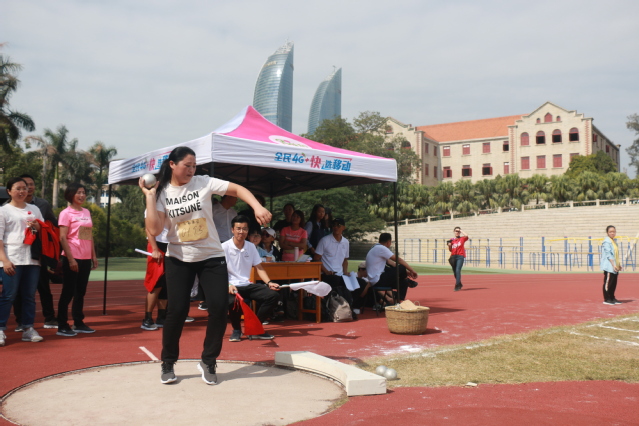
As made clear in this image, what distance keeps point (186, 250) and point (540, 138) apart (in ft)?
243

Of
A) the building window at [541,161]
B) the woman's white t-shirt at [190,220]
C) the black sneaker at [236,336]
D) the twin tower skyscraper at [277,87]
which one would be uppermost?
the twin tower skyscraper at [277,87]

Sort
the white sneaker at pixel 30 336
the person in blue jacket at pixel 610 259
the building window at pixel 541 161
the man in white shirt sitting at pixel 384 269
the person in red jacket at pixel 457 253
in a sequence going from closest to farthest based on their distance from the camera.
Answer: the white sneaker at pixel 30 336 < the man in white shirt sitting at pixel 384 269 < the person in blue jacket at pixel 610 259 < the person in red jacket at pixel 457 253 < the building window at pixel 541 161

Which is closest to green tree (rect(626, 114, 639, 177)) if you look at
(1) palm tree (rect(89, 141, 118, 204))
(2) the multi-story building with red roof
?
(2) the multi-story building with red roof


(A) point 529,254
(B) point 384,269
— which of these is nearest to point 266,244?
(B) point 384,269

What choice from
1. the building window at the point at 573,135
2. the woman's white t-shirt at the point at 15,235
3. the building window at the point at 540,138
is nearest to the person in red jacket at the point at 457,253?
the woman's white t-shirt at the point at 15,235

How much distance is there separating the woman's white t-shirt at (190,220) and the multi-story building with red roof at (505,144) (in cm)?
6735

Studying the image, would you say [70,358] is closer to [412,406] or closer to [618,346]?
[412,406]

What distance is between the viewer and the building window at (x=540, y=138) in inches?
2802

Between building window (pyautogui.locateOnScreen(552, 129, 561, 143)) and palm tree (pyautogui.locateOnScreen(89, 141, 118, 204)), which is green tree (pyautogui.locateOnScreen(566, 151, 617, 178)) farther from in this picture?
palm tree (pyautogui.locateOnScreen(89, 141, 118, 204))

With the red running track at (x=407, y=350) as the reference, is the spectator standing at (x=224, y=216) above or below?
above

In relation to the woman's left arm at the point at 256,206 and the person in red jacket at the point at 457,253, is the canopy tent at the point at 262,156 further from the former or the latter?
the person in red jacket at the point at 457,253

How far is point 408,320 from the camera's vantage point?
24.1 ft

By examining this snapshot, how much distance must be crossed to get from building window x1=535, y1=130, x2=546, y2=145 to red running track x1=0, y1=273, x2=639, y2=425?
63.0m

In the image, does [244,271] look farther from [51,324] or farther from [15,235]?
[51,324]
